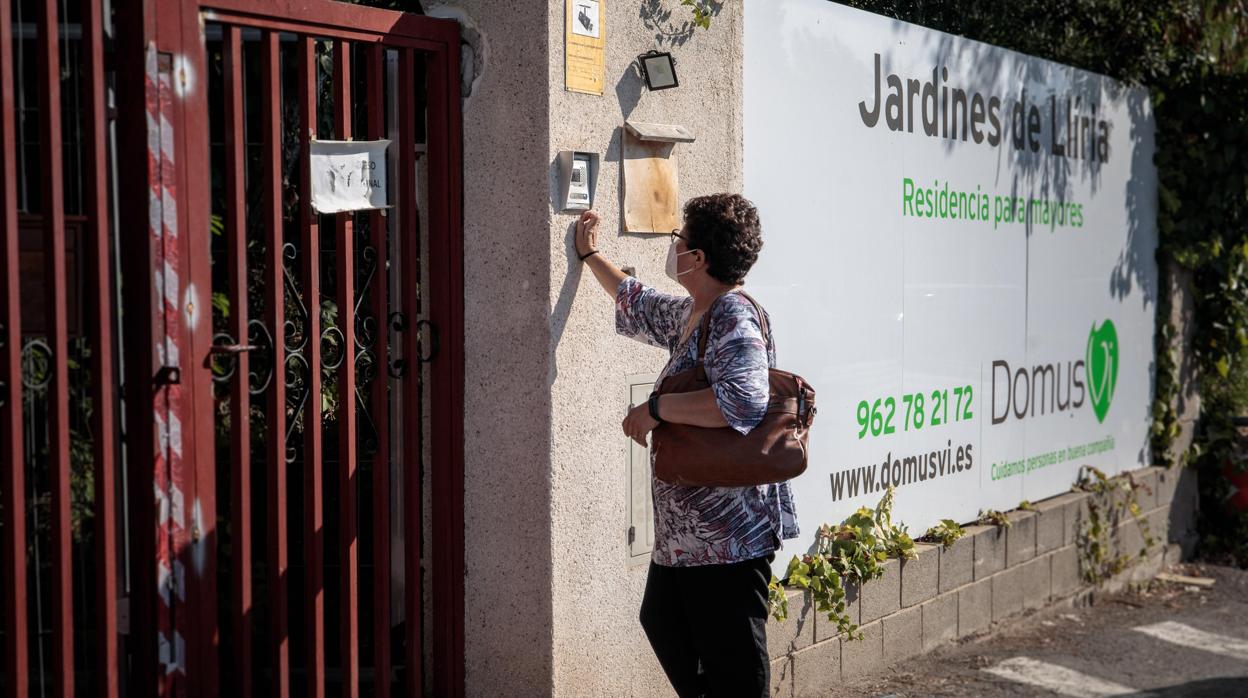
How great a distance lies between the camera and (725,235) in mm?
3805

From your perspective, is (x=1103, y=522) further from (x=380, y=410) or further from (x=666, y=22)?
(x=380, y=410)

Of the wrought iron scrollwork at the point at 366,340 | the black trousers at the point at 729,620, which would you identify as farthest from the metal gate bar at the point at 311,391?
the black trousers at the point at 729,620

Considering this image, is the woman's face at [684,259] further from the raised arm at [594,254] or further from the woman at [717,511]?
the raised arm at [594,254]

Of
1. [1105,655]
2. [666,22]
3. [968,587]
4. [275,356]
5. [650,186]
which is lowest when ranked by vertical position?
[1105,655]

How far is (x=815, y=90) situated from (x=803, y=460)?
2.12 meters

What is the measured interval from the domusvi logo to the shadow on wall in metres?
2.74

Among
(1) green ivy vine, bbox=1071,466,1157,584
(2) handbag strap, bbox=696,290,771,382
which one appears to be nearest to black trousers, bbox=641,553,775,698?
(2) handbag strap, bbox=696,290,771,382

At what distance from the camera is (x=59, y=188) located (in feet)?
10.8

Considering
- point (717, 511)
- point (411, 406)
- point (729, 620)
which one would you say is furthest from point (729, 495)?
point (411, 406)

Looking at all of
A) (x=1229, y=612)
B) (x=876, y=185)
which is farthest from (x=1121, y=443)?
(x=876, y=185)

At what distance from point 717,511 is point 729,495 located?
0.20 ft

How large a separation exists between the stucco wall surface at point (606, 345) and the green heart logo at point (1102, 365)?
3.50 metres

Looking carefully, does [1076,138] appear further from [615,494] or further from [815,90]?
[615,494]

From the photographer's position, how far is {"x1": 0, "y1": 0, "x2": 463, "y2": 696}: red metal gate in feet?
11.0
